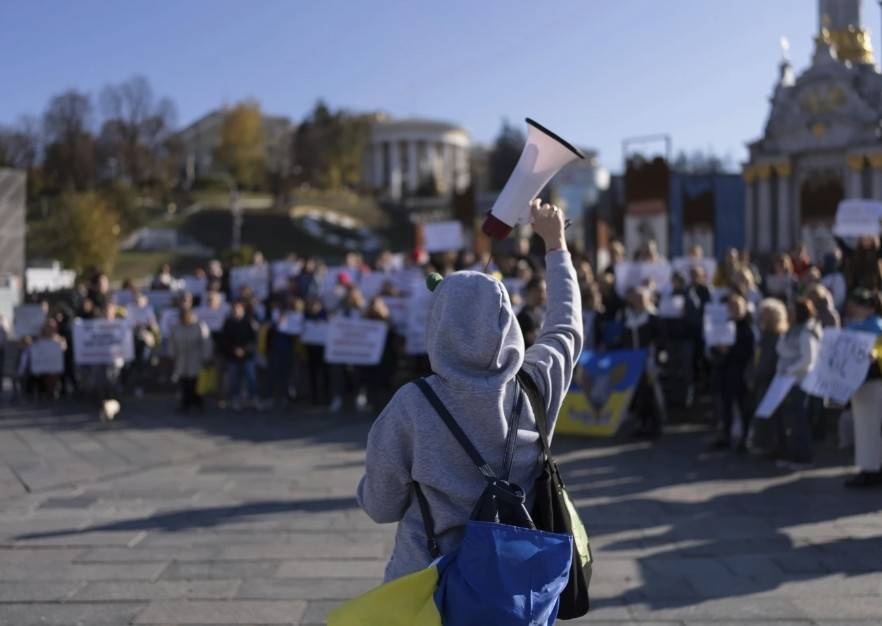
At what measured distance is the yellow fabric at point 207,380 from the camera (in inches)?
557

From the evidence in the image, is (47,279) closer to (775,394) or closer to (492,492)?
A: (775,394)

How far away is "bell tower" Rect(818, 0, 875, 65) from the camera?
27578 mm

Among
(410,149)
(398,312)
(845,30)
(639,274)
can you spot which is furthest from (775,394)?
(410,149)

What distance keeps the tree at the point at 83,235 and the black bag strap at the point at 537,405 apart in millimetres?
46235

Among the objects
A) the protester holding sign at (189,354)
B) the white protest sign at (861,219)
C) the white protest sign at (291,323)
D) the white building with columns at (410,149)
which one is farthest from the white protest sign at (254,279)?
the white building with columns at (410,149)

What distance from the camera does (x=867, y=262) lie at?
37.9 ft

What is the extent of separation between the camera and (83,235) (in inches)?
1880

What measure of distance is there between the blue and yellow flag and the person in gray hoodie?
19 cm

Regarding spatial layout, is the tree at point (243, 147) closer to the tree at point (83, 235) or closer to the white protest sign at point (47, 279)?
the tree at point (83, 235)

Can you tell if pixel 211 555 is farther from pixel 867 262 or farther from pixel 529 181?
pixel 867 262

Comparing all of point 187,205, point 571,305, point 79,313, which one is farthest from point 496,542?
point 187,205

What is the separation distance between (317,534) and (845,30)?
84.4 ft

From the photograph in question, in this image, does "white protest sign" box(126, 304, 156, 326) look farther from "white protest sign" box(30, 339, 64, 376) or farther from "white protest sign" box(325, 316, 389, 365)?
"white protest sign" box(325, 316, 389, 365)

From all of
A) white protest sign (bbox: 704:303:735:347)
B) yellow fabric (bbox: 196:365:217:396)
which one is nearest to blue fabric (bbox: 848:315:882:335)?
white protest sign (bbox: 704:303:735:347)
